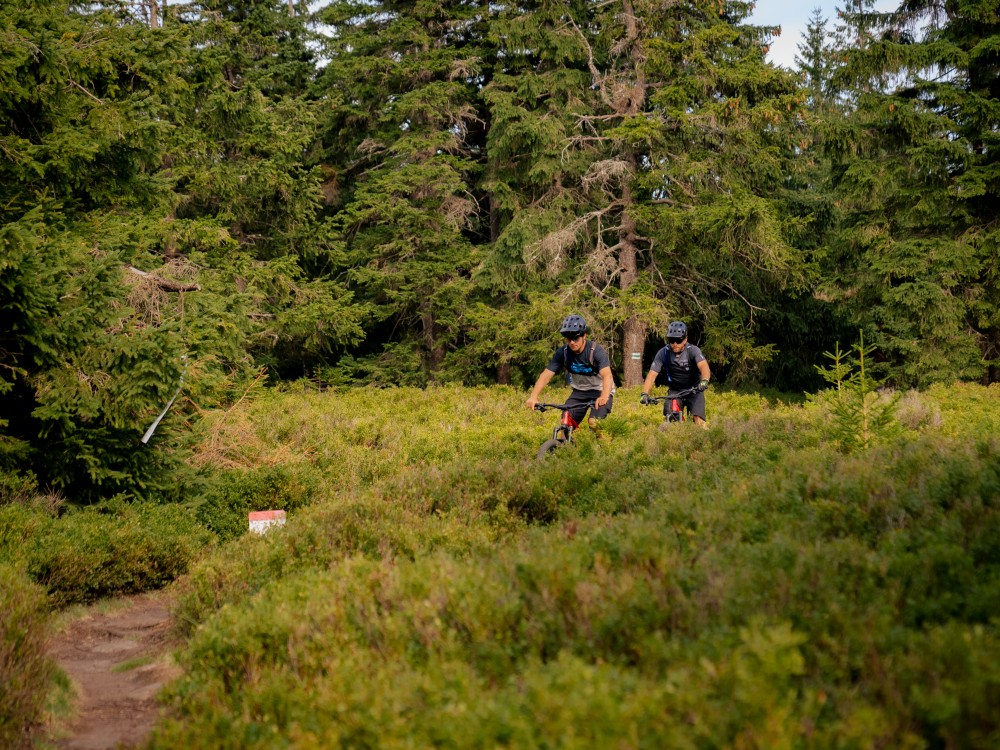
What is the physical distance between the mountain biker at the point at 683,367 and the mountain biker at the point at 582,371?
1.21m

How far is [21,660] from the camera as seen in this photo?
5.69m

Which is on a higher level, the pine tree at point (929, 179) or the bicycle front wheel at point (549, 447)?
the pine tree at point (929, 179)

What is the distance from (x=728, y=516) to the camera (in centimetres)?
619

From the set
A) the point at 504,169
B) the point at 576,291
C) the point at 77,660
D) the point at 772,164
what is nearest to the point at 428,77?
the point at 504,169

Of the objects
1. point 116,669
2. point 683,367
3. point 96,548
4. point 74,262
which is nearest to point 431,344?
point 683,367

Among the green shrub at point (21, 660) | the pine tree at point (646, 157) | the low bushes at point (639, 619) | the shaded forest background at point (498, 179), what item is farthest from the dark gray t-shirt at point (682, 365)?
the pine tree at point (646, 157)

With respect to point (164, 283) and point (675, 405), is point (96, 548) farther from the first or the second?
point (675, 405)

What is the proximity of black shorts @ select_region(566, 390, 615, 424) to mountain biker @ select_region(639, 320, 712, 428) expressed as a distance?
1.10 m

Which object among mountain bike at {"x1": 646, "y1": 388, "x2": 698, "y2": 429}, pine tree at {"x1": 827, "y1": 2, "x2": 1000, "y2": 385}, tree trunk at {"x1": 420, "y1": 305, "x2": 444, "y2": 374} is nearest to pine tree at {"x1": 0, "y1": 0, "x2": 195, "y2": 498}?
mountain bike at {"x1": 646, "y1": 388, "x2": 698, "y2": 429}

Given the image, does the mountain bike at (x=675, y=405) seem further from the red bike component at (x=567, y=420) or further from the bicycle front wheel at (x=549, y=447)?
the bicycle front wheel at (x=549, y=447)

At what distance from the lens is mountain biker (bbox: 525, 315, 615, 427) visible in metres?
10.8

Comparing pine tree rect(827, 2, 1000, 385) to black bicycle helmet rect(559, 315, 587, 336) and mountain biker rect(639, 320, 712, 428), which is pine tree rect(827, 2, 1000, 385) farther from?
black bicycle helmet rect(559, 315, 587, 336)

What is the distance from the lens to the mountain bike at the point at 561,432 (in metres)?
10.7

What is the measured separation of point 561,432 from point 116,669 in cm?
630
